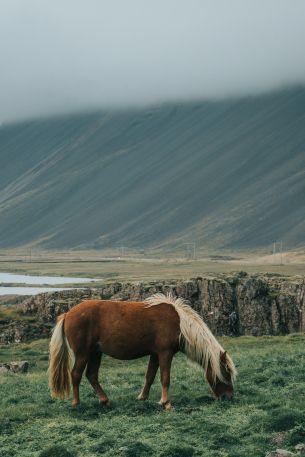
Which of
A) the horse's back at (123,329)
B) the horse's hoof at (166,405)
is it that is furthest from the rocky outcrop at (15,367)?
the horse's hoof at (166,405)

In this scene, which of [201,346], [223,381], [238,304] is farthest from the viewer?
[238,304]

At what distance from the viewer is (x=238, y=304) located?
4719 centimetres

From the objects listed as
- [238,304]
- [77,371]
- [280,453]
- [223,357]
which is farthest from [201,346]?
[238,304]

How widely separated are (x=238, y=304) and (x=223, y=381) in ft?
85.7

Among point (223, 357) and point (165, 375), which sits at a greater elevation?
point (223, 357)

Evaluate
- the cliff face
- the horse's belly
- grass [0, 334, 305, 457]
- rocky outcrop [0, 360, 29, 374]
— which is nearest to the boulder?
grass [0, 334, 305, 457]

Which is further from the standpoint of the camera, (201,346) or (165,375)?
(201,346)

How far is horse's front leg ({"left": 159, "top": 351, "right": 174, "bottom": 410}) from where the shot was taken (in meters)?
20.8

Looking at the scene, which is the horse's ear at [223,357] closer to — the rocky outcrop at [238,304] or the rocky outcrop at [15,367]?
the rocky outcrop at [15,367]

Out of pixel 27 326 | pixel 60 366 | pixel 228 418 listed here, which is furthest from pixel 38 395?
pixel 27 326

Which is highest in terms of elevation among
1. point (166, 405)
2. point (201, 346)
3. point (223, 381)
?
point (201, 346)

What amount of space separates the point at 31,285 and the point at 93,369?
138 meters

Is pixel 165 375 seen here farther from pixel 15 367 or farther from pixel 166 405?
pixel 15 367

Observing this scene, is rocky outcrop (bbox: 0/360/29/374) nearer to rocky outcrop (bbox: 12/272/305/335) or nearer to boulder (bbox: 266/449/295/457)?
rocky outcrop (bbox: 12/272/305/335)
